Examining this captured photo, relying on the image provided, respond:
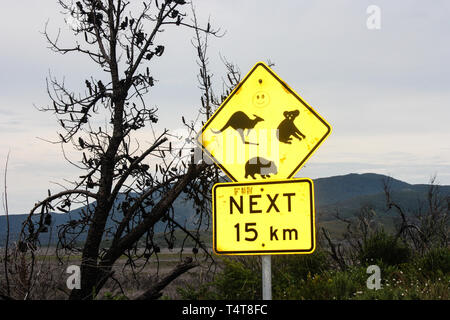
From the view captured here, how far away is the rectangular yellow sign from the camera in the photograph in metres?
4.41

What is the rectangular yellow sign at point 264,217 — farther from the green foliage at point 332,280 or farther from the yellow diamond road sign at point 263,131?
the green foliage at point 332,280

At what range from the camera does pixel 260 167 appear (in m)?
4.72

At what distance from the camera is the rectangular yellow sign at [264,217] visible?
441cm

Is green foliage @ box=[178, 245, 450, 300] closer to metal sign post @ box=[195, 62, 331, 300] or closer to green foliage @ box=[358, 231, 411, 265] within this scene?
green foliage @ box=[358, 231, 411, 265]

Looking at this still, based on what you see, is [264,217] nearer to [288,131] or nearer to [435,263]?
[288,131]

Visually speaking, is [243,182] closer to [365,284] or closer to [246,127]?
[246,127]

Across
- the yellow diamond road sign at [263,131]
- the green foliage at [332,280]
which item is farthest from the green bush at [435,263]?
the yellow diamond road sign at [263,131]

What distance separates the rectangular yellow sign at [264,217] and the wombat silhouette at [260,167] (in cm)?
17

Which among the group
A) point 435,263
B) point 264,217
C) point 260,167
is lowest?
point 435,263

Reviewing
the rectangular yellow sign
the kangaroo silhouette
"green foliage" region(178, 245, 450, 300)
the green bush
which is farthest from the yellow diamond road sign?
Result: the green bush

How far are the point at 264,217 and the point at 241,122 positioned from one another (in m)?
0.95

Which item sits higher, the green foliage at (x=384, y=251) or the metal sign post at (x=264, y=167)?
the metal sign post at (x=264, y=167)

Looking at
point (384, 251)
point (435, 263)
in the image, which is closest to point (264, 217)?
point (435, 263)
